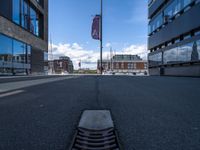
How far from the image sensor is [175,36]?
26953 millimetres

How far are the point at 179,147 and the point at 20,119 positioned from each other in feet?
7.02

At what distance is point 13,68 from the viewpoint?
20516 millimetres

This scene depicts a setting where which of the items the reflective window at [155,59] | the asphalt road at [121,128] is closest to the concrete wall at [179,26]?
the reflective window at [155,59]

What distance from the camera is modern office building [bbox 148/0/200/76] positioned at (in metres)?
21.3

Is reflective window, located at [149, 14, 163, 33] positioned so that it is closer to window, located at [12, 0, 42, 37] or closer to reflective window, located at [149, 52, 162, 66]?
reflective window, located at [149, 52, 162, 66]

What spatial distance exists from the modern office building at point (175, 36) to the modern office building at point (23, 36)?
1750cm

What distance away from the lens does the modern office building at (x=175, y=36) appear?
21328mm

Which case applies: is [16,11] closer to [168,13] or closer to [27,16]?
[27,16]

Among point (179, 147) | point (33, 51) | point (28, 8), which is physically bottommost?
point (179, 147)

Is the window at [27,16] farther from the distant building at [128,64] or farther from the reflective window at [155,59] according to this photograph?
the distant building at [128,64]

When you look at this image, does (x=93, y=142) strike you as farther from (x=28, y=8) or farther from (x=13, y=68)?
(x=28, y=8)

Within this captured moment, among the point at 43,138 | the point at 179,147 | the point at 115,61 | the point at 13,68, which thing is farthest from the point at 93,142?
the point at 115,61

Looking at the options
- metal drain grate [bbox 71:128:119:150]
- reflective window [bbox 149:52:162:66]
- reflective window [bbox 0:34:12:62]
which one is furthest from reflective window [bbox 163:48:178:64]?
metal drain grate [bbox 71:128:119:150]

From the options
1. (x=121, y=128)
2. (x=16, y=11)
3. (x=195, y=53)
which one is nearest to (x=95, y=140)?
(x=121, y=128)
